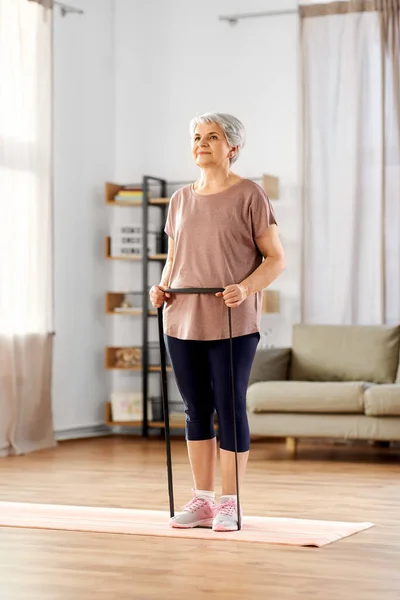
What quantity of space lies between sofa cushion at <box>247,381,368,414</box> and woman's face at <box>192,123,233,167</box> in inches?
99.9

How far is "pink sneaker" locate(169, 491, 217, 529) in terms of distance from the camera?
11.5 ft

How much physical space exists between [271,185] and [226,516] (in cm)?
375

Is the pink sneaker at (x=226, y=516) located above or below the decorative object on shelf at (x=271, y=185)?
below

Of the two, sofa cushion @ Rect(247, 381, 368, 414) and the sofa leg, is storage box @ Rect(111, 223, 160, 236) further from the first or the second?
the sofa leg

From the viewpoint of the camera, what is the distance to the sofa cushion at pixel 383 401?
18.5 feet

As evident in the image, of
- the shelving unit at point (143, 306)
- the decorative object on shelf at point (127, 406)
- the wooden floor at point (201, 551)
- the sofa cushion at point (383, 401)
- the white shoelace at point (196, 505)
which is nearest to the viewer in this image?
the wooden floor at point (201, 551)

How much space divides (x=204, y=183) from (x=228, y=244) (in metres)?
0.25

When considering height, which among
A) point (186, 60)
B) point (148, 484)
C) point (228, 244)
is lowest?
point (148, 484)

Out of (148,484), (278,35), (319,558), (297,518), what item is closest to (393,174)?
(278,35)

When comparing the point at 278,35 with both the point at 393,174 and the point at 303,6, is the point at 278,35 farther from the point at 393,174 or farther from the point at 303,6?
Result: the point at 393,174

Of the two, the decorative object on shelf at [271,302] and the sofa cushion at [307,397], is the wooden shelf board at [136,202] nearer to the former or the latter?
the decorative object on shelf at [271,302]

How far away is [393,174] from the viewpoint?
675cm

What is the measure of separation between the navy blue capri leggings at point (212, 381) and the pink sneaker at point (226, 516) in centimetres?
18

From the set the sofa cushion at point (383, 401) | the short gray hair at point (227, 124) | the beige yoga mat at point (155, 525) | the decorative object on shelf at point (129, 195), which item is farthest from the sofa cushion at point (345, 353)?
the short gray hair at point (227, 124)
